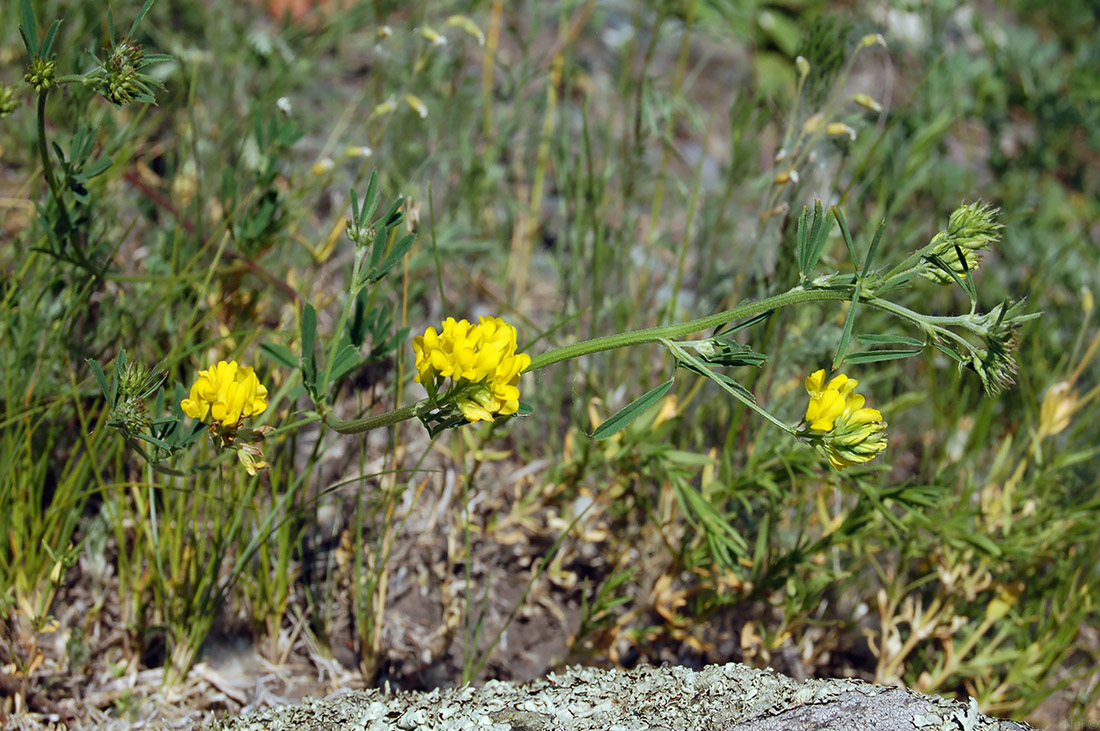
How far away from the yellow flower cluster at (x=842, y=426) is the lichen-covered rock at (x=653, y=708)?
0.38 meters

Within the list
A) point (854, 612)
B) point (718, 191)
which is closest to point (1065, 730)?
point (854, 612)

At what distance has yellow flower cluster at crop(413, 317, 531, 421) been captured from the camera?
1.16m

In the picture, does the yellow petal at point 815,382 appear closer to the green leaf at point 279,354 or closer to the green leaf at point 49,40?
the green leaf at point 279,354

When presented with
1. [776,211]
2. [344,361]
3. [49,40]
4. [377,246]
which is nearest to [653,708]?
[344,361]

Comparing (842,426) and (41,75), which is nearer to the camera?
(842,426)

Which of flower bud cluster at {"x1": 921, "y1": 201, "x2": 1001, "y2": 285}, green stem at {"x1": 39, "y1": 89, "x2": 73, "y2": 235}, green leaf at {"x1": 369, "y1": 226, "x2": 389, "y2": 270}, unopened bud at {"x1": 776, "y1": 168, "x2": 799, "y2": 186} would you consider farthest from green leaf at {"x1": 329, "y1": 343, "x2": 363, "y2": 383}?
unopened bud at {"x1": 776, "y1": 168, "x2": 799, "y2": 186}

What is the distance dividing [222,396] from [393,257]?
1.16 ft

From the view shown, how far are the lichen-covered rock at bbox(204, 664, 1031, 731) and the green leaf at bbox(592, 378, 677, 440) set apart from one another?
415mm

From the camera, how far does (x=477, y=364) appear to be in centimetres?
116

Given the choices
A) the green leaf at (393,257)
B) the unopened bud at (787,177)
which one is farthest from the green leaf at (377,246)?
the unopened bud at (787,177)

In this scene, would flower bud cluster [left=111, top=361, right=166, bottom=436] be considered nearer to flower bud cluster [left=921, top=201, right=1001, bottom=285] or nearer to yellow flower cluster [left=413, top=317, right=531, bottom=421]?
yellow flower cluster [left=413, top=317, right=531, bottom=421]

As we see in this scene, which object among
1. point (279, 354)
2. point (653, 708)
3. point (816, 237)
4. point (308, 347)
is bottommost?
point (653, 708)

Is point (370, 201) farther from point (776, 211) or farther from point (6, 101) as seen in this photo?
point (776, 211)

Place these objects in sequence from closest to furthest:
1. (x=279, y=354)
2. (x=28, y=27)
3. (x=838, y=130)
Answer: (x=28, y=27) → (x=279, y=354) → (x=838, y=130)
